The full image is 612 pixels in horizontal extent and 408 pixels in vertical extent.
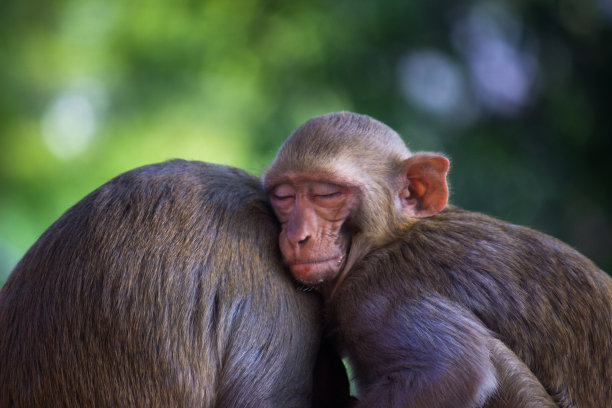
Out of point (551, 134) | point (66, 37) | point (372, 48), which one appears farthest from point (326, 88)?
point (66, 37)

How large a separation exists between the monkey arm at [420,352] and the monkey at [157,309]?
259 millimetres

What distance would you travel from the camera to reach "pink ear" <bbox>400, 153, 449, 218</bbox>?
3938mm

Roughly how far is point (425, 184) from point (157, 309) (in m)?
1.51

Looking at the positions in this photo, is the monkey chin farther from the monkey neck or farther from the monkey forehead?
the monkey forehead

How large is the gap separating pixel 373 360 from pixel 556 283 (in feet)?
3.05

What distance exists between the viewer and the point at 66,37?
1196cm

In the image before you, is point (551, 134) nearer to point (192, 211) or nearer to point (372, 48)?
point (372, 48)

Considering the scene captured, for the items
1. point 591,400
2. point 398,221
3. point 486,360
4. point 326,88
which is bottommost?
point 591,400

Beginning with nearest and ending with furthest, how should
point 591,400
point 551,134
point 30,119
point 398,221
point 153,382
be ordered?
1. point 153,382
2. point 591,400
3. point 398,221
4. point 551,134
5. point 30,119

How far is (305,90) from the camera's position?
10633 mm

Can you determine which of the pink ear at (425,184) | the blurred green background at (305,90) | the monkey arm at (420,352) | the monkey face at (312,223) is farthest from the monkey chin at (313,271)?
the blurred green background at (305,90)

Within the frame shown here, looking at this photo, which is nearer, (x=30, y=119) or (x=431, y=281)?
(x=431, y=281)

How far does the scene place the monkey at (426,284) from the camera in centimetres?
333

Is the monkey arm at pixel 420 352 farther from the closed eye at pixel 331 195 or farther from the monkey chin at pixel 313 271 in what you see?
the closed eye at pixel 331 195
